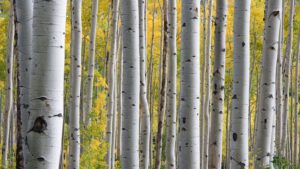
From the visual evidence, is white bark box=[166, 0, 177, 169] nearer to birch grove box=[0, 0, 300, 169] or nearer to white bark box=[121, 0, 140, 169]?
birch grove box=[0, 0, 300, 169]

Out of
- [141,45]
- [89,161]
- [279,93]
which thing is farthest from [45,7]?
[279,93]

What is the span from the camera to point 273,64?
545cm

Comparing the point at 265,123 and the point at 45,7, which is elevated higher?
the point at 45,7

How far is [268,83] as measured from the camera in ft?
17.7

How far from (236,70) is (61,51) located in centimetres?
251

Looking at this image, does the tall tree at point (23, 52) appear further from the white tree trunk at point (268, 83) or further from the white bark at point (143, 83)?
the white bark at point (143, 83)

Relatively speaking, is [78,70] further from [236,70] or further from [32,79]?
[32,79]

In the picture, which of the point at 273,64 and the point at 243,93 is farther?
the point at 273,64

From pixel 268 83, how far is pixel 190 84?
1.14 meters

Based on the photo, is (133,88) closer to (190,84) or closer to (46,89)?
(190,84)

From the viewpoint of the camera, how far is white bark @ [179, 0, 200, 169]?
4.67m

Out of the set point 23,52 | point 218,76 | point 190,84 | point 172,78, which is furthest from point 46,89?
point 172,78

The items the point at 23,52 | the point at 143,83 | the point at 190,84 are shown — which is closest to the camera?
the point at 23,52

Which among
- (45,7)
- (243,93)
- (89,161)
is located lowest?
(89,161)
